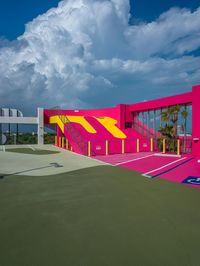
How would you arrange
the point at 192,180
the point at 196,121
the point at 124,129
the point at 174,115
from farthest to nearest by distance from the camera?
1. the point at 124,129
2. the point at 174,115
3. the point at 196,121
4. the point at 192,180

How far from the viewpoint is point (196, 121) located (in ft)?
47.0

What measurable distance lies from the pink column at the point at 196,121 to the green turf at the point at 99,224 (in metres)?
8.19

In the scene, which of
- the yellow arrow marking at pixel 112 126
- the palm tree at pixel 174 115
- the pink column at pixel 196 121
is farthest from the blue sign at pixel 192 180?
the yellow arrow marking at pixel 112 126

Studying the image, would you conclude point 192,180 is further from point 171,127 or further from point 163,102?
point 163,102

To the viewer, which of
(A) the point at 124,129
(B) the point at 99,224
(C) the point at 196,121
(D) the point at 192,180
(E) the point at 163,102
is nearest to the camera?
(B) the point at 99,224

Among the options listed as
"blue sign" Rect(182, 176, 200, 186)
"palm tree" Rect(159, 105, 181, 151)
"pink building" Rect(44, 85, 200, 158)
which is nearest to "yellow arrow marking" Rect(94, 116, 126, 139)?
"pink building" Rect(44, 85, 200, 158)

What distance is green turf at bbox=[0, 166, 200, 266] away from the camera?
3078 millimetres

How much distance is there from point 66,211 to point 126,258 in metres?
2.14

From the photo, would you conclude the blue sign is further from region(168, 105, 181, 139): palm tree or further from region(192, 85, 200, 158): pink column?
region(168, 105, 181, 139): palm tree

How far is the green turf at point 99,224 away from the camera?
308cm

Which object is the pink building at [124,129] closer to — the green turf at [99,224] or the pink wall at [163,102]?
the pink wall at [163,102]

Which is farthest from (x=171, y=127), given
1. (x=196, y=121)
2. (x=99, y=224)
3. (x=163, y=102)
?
(x=99, y=224)

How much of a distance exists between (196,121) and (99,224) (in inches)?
495

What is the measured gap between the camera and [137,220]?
4336mm
